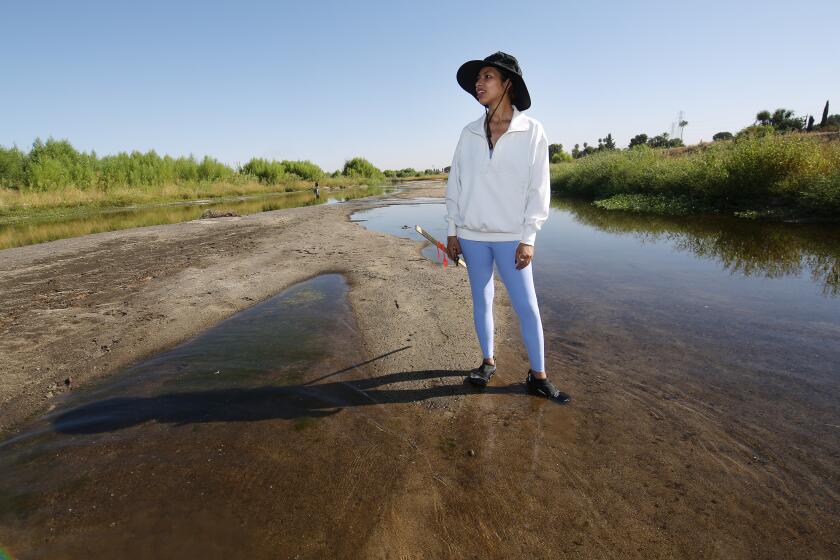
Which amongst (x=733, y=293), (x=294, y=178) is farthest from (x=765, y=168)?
(x=294, y=178)

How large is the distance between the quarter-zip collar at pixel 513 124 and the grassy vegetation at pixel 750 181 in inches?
404

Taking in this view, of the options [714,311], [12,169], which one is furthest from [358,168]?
[714,311]

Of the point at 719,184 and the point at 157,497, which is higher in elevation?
the point at 719,184

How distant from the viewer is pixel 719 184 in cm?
1208

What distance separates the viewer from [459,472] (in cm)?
203

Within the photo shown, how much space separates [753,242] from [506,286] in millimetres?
7872

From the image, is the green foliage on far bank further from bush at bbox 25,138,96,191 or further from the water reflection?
the water reflection

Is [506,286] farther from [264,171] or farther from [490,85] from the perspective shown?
[264,171]

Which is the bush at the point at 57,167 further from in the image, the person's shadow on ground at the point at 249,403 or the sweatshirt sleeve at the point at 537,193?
the sweatshirt sleeve at the point at 537,193

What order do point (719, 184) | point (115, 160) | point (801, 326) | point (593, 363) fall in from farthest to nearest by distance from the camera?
1. point (115, 160)
2. point (719, 184)
3. point (801, 326)
4. point (593, 363)

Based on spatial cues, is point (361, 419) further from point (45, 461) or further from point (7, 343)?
point (7, 343)

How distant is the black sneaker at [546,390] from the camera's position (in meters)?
2.65

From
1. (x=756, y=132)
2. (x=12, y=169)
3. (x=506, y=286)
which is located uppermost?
(x=756, y=132)

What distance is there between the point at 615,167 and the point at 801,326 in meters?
18.6
